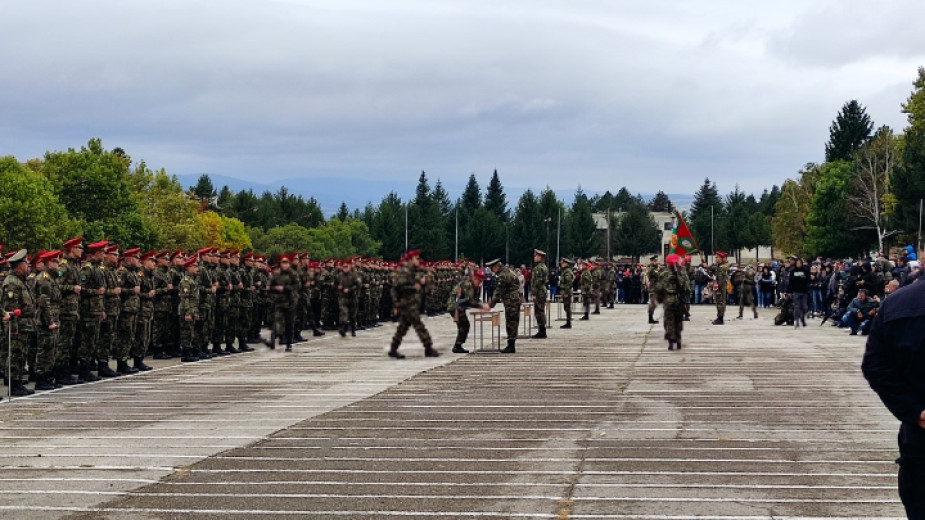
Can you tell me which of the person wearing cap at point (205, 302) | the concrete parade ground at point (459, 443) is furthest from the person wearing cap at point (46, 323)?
the person wearing cap at point (205, 302)

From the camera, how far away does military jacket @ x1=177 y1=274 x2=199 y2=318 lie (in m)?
23.3

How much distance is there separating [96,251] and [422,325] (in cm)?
820

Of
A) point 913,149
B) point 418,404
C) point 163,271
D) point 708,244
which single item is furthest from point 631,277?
point 708,244

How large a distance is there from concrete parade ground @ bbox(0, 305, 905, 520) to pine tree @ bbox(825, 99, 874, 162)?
10286 centimetres

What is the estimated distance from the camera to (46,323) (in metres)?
18.4

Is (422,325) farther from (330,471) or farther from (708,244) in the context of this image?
(708,244)

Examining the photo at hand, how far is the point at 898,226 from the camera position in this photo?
79.4 m

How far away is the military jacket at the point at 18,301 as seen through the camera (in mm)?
17547

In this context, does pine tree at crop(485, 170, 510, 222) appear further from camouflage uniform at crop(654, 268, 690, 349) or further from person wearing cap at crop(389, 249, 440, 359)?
person wearing cap at crop(389, 249, 440, 359)

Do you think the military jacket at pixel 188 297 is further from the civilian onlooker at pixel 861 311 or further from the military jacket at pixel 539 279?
the civilian onlooker at pixel 861 311

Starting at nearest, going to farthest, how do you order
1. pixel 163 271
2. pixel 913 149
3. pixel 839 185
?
pixel 163 271 < pixel 913 149 < pixel 839 185

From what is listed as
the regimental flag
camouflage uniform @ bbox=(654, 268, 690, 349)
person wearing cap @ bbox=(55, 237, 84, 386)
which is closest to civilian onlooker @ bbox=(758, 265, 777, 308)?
the regimental flag

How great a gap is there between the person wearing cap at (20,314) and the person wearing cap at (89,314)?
170 cm

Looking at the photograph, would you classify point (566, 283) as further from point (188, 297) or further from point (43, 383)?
point (43, 383)
